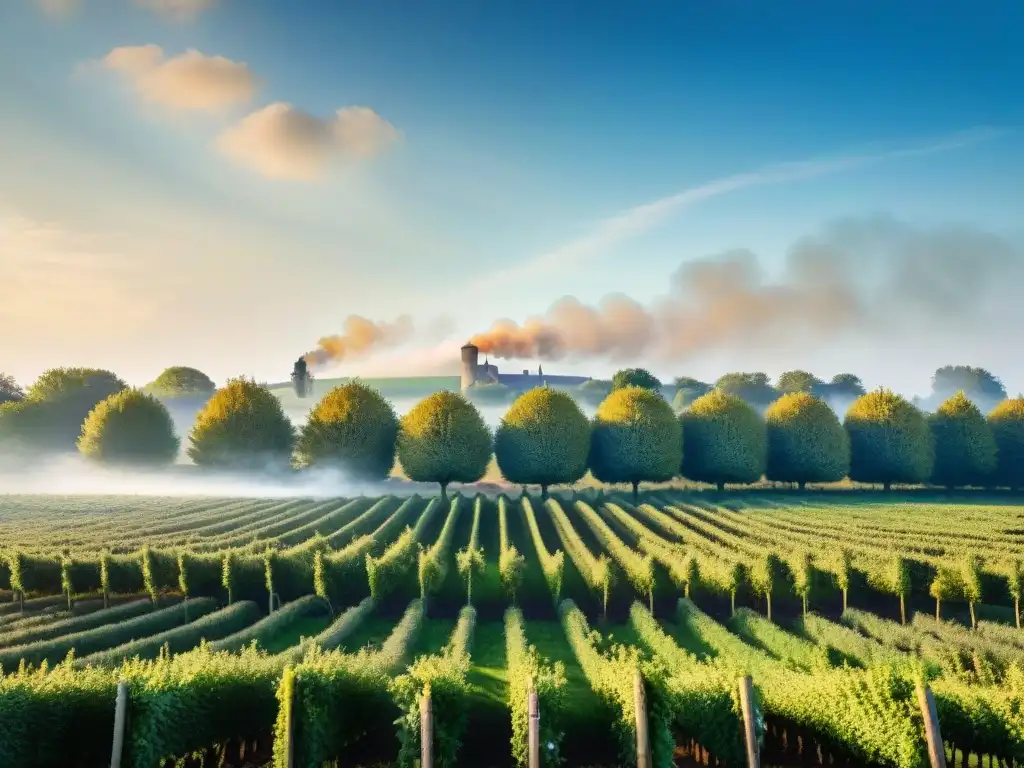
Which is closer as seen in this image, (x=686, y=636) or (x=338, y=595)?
(x=686, y=636)

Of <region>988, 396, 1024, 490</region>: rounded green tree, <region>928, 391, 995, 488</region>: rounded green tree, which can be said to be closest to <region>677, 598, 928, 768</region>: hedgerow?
<region>928, 391, 995, 488</region>: rounded green tree

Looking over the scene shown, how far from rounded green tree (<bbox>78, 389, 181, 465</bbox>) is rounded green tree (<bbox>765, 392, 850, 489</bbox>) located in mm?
58890

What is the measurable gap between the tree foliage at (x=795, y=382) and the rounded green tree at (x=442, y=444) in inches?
3866

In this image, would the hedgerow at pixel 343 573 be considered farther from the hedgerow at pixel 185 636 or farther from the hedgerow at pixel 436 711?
the hedgerow at pixel 436 711

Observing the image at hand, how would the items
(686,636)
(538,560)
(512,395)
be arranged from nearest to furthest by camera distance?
(686,636)
(538,560)
(512,395)

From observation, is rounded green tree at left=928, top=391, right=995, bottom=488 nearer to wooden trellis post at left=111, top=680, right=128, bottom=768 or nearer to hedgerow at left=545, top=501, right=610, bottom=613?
hedgerow at left=545, top=501, right=610, bottom=613

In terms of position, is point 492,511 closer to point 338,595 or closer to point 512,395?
point 338,595

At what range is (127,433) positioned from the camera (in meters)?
58.1

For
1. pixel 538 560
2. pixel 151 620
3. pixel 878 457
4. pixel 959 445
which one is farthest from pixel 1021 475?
pixel 151 620

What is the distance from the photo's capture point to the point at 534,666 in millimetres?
14406

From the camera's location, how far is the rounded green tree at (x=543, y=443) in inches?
2366

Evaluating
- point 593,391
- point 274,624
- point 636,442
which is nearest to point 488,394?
point 593,391

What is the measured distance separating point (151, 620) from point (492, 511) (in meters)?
29.6

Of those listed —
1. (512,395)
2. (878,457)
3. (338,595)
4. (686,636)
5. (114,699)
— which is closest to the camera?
(114,699)
